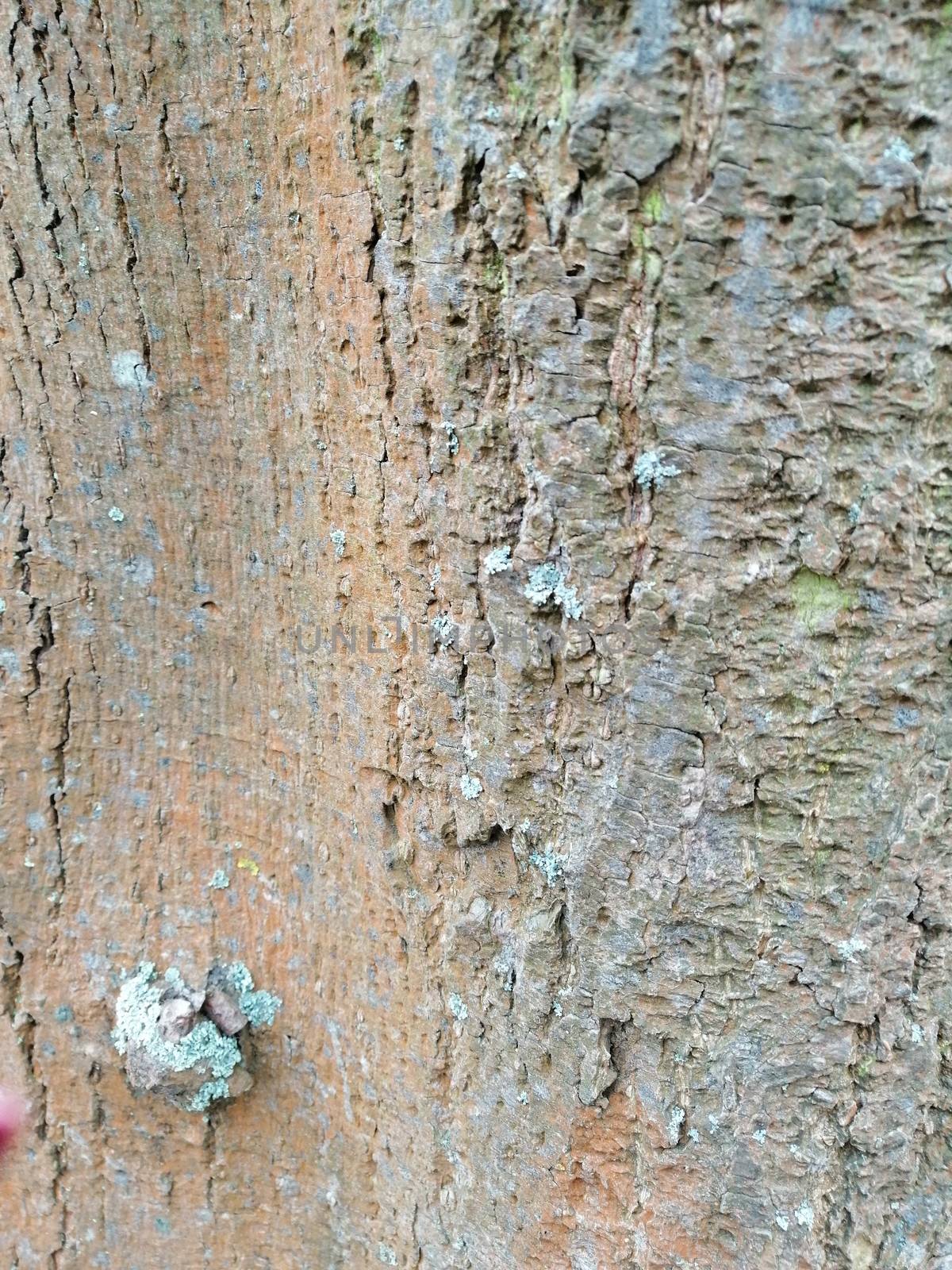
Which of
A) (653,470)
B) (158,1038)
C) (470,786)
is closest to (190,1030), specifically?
(158,1038)

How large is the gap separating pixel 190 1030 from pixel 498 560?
86cm

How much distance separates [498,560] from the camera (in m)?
0.94

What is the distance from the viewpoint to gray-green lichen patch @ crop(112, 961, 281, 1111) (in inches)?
49.3

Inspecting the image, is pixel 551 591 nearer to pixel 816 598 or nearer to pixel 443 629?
pixel 443 629

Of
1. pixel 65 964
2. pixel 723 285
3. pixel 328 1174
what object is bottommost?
pixel 328 1174

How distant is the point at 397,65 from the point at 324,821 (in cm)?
93

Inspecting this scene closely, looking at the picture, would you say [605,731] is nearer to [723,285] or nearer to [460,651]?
[460,651]

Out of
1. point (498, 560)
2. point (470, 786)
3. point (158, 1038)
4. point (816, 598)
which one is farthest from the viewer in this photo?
point (158, 1038)

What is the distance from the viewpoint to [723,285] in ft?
2.51

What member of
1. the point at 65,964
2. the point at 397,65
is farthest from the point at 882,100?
the point at 65,964

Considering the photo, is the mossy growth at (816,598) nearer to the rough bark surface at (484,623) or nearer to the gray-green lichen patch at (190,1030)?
the rough bark surface at (484,623)

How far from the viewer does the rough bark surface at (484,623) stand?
2.52 ft

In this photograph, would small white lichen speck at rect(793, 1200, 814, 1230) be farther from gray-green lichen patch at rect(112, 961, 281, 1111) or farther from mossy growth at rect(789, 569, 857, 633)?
gray-green lichen patch at rect(112, 961, 281, 1111)

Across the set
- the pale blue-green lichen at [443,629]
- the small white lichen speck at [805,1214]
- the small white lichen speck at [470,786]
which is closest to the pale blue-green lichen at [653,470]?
the pale blue-green lichen at [443,629]
